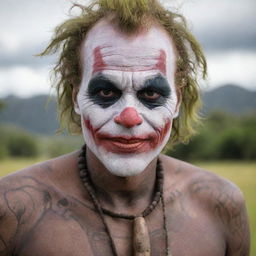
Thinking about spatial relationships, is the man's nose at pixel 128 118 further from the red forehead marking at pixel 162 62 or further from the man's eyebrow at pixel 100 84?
the red forehead marking at pixel 162 62

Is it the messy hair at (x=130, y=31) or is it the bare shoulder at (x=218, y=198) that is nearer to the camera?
the messy hair at (x=130, y=31)

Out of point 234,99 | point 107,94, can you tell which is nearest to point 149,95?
point 107,94

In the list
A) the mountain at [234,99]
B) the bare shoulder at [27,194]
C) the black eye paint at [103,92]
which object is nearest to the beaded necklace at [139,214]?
the bare shoulder at [27,194]

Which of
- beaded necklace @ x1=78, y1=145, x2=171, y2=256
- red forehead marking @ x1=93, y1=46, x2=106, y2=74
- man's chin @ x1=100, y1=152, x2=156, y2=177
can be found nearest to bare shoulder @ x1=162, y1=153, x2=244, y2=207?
beaded necklace @ x1=78, y1=145, x2=171, y2=256

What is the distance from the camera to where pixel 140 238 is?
411cm

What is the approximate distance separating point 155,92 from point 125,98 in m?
0.25

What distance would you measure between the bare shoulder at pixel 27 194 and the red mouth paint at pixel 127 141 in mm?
500

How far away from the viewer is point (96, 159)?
4371 mm

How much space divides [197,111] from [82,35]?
59.0 inches

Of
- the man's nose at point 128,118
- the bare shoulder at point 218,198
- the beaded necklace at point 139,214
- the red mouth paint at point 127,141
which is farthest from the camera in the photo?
the bare shoulder at point 218,198

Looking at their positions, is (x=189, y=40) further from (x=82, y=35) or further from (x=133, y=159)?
(x=133, y=159)

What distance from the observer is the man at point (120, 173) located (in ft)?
13.3

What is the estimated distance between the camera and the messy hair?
4199 mm

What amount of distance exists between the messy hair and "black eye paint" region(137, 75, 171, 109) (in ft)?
1.20
